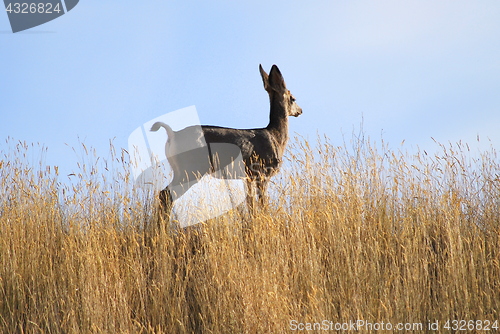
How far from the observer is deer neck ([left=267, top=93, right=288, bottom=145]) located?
22.6 ft

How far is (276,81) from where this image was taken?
267 inches

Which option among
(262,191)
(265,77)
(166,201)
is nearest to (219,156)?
(262,191)

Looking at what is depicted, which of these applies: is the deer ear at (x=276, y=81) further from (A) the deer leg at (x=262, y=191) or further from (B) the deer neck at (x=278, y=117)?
(A) the deer leg at (x=262, y=191)

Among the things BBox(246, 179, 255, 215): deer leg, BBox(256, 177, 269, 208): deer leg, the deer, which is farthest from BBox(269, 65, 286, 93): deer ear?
BBox(246, 179, 255, 215): deer leg

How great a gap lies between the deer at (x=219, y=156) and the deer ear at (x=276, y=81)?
57 mm

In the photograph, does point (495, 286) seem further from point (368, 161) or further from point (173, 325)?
point (173, 325)

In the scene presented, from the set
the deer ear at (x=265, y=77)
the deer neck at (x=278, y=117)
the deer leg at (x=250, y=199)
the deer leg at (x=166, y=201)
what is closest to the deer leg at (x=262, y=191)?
the deer leg at (x=250, y=199)

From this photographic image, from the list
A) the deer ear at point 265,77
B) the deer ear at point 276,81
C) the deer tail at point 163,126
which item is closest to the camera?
the deer tail at point 163,126

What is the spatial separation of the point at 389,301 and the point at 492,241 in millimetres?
1752

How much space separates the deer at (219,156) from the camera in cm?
567

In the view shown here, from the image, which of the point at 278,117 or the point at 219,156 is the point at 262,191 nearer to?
the point at 219,156

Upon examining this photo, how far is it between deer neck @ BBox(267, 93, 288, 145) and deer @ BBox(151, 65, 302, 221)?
355mm

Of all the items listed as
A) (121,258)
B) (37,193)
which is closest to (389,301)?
(121,258)

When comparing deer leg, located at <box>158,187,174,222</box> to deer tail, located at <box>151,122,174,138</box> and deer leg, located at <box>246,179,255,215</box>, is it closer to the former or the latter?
deer tail, located at <box>151,122,174,138</box>
